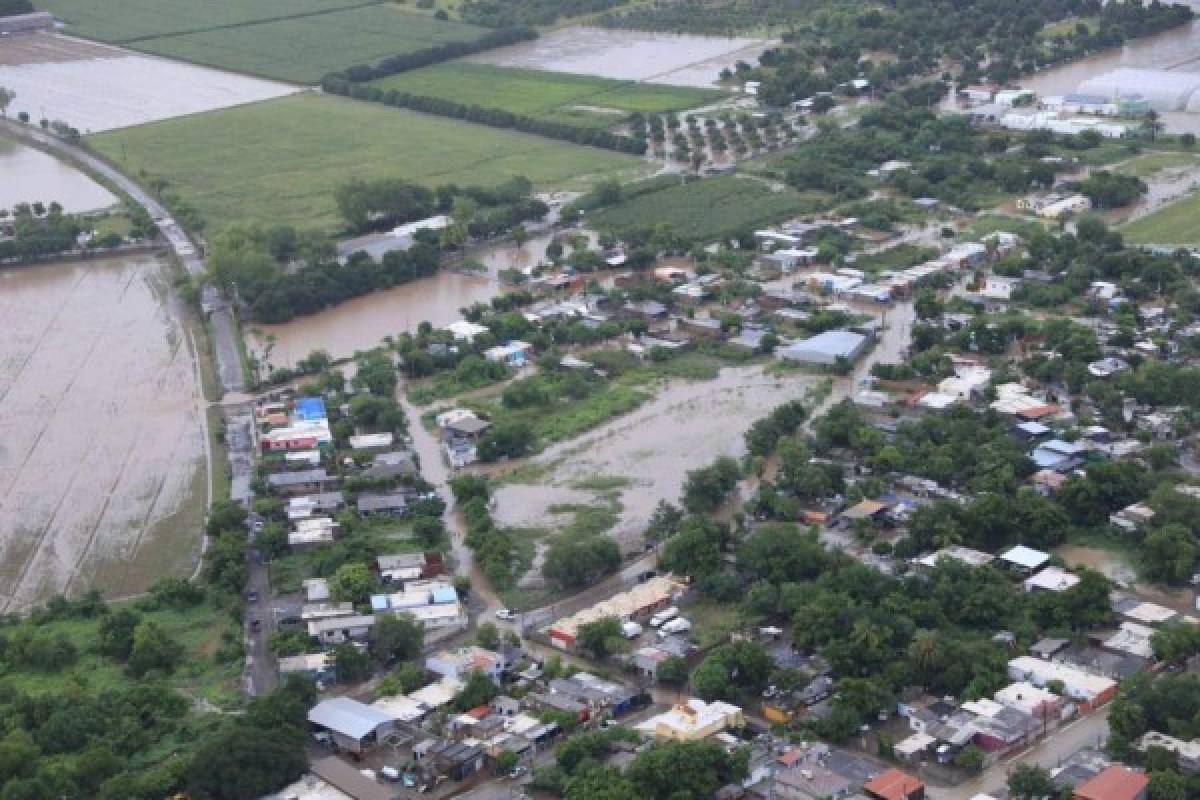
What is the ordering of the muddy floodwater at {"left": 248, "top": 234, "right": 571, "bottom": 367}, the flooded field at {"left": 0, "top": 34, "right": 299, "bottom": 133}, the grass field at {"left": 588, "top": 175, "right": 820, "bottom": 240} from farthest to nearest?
the flooded field at {"left": 0, "top": 34, "right": 299, "bottom": 133}
the grass field at {"left": 588, "top": 175, "right": 820, "bottom": 240}
the muddy floodwater at {"left": 248, "top": 234, "right": 571, "bottom": 367}

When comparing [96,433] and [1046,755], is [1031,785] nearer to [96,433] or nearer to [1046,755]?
[1046,755]

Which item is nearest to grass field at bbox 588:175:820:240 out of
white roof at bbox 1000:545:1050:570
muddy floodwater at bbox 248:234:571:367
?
muddy floodwater at bbox 248:234:571:367

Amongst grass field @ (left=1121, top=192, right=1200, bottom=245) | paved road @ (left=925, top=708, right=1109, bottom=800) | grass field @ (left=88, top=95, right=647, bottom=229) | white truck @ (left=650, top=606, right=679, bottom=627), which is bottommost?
paved road @ (left=925, top=708, right=1109, bottom=800)

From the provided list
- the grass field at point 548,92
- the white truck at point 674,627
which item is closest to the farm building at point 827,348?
the white truck at point 674,627

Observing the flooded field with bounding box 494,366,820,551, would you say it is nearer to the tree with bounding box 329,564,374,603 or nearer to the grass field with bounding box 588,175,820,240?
Result: the tree with bounding box 329,564,374,603

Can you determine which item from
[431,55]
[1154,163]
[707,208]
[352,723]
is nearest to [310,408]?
[352,723]

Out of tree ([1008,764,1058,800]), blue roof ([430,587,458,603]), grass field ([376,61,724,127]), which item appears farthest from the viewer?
grass field ([376,61,724,127])
